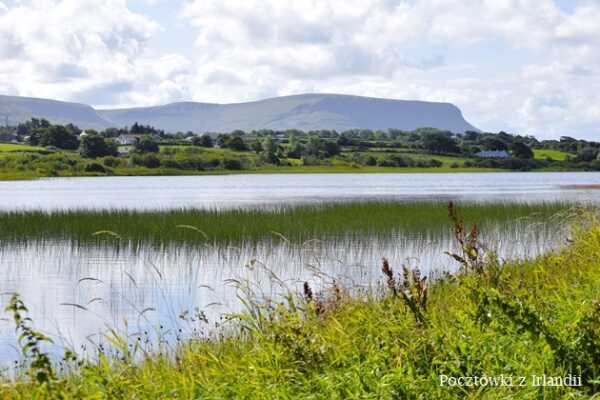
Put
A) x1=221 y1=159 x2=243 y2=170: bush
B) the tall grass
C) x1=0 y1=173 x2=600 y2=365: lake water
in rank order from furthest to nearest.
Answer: x1=221 y1=159 x2=243 y2=170: bush < the tall grass < x1=0 y1=173 x2=600 y2=365: lake water

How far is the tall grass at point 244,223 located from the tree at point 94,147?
308 feet

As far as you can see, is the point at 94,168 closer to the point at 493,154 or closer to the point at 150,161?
the point at 150,161

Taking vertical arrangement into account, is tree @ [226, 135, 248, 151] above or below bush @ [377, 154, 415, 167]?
above

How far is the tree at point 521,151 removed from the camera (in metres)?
145

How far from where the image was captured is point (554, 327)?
287 inches

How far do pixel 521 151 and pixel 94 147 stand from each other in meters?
78.3

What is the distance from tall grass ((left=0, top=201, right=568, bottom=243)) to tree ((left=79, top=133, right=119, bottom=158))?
9390cm

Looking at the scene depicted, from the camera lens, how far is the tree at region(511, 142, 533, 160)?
14546 centimetres

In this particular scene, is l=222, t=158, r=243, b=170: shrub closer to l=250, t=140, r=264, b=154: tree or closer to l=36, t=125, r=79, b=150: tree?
l=250, t=140, r=264, b=154: tree

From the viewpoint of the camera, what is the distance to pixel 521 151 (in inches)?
5886

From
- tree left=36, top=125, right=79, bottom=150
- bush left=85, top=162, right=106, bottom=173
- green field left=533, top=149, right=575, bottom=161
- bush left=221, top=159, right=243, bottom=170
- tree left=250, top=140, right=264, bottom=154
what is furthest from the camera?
green field left=533, top=149, right=575, bottom=161

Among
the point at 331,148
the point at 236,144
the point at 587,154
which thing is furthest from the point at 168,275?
the point at 587,154

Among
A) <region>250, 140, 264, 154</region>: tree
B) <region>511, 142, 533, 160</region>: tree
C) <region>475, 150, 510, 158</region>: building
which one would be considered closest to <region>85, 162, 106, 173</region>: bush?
<region>250, 140, 264, 154</region>: tree

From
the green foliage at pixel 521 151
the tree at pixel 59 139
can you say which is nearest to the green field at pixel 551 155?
the green foliage at pixel 521 151
